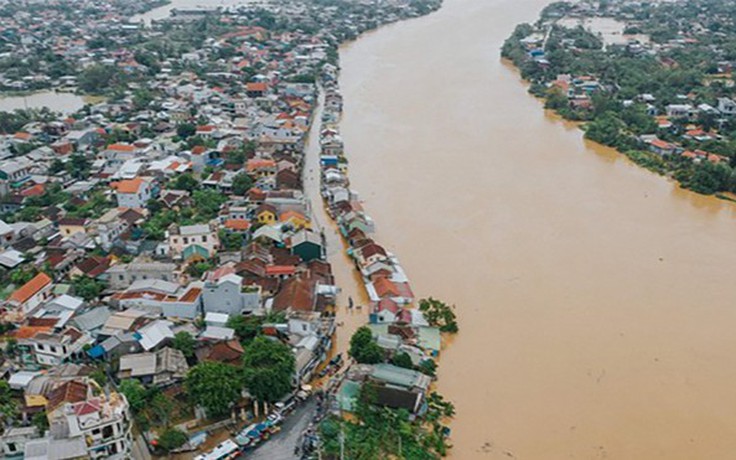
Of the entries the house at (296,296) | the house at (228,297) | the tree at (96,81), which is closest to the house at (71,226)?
the house at (228,297)

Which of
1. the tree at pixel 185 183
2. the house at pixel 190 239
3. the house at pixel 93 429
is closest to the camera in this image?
the house at pixel 93 429

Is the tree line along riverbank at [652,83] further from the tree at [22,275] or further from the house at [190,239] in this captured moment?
the tree at [22,275]

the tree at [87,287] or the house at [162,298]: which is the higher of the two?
the house at [162,298]

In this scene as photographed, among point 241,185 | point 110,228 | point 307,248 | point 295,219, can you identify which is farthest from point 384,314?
point 241,185

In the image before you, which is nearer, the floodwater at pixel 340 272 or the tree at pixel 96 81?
the floodwater at pixel 340 272

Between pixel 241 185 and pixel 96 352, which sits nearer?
pixel 96 352

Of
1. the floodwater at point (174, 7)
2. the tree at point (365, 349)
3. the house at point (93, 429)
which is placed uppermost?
the house at point (93, 429)

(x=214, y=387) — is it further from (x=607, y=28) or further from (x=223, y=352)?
(x=607, y=28)
